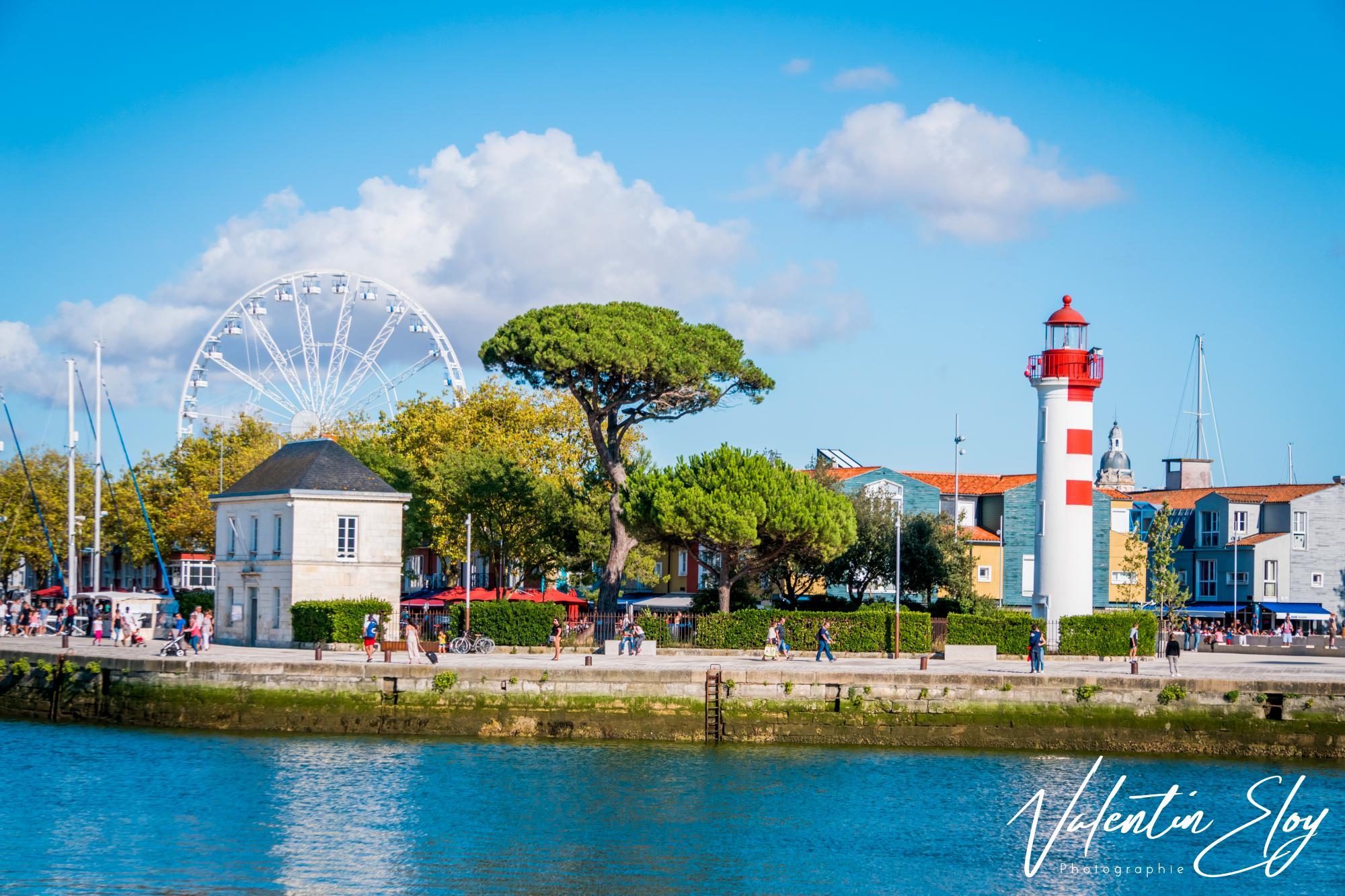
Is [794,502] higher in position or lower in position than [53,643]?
higher

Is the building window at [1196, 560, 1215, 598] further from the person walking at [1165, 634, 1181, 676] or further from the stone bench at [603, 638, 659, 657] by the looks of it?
the stone bench at [603, 638, 659, 657]

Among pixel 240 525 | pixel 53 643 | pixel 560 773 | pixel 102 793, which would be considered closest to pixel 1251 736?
pixel 560 773

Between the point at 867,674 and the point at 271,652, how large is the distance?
68.2ft

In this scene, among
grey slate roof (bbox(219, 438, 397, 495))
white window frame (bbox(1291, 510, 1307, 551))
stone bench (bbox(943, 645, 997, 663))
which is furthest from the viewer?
white window frame (bbox(1291, 510, 1307, 551))

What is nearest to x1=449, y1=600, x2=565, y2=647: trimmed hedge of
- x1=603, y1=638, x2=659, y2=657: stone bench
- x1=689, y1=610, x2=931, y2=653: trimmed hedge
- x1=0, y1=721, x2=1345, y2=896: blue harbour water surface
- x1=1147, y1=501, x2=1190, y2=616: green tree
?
x1=603, y1=638, x2=659, y2=657: stone bench

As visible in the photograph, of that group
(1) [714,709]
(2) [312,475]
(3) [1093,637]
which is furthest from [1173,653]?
(2) [312,475]

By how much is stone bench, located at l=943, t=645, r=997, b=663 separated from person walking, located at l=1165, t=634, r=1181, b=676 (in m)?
8.16

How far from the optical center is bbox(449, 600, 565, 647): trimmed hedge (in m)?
51.4

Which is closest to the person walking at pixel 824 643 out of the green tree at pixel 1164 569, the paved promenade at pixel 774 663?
the paved promenade at pixel 774 663

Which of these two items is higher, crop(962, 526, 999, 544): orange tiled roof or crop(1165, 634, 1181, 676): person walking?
crop(962, 526, 999, 544): orange tiled roof

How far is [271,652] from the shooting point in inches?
1929

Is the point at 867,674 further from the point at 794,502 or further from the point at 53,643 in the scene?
the point at 53,643

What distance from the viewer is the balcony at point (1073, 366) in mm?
54344

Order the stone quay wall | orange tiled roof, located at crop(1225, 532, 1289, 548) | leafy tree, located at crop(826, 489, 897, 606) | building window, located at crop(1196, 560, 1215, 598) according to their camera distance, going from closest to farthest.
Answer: the stone quay wall
leafy tree, located at crop(826, 489, 897, 606)
orange tiled roof, located at crop(1225, 532, 1289, 548)
building window, located at crop(1196, 560, 1215, 598)
